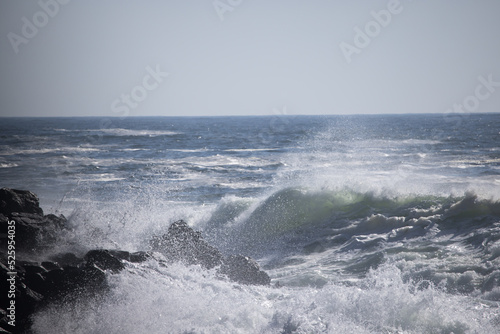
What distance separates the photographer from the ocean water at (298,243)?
5969 mm

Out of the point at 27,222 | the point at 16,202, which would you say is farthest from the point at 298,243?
the point at 16,202

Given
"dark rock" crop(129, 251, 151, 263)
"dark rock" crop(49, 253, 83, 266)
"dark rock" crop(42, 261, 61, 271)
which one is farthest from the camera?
"dark rock" crop(49, 253, 83, 266)

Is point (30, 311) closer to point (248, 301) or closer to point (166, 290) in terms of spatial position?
point (166, 290)

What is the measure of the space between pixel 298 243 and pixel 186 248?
3.44m

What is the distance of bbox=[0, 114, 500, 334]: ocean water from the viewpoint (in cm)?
597

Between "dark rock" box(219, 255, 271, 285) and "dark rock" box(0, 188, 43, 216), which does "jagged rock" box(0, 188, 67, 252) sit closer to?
"dark rock" box(0, 188, 43, 216)

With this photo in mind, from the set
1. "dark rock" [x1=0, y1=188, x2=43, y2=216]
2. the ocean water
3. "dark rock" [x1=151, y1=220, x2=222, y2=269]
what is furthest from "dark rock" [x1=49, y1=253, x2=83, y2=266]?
"dark rock" [x1=151, y1=220, x2=222, y2=269]

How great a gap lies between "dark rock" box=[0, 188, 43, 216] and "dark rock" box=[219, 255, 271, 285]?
395 centimetres

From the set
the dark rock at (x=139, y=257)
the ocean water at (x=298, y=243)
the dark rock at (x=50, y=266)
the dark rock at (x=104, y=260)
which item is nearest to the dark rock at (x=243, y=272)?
the ocean water at (x=298, y=243)

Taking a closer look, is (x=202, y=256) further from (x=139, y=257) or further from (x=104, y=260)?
(x=104, y=260)

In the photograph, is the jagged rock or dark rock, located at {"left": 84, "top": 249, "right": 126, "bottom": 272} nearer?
dark rock, located at {"left": 84, "top": 249, "right": 126, "bottom": 272}

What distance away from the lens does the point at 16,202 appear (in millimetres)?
8766

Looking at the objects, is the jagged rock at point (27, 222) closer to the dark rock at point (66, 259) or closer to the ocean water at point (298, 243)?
the ocean water at point (298, 243)

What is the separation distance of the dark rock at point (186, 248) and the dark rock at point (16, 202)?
2.45 m
